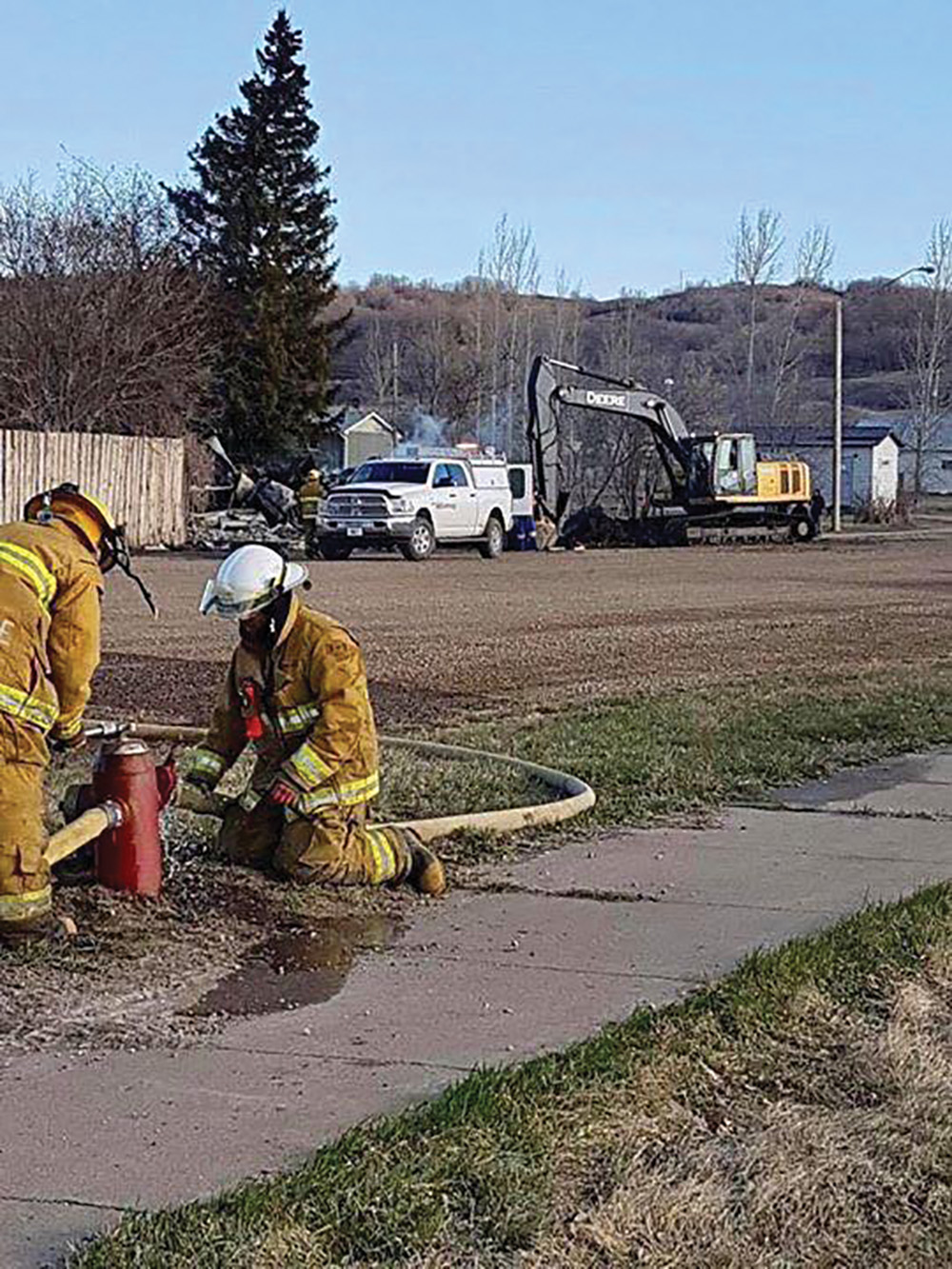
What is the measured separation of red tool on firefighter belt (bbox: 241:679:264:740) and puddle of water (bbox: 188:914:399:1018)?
0.96 metres

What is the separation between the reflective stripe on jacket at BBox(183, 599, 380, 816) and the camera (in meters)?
7.24

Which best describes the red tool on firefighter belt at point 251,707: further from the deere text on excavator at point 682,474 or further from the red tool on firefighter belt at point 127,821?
the deere text on excavator at point 682,474

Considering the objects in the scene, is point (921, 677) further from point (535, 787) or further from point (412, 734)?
point (535, 787)

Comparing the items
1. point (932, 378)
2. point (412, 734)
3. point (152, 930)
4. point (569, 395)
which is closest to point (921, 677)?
point (412, 734)

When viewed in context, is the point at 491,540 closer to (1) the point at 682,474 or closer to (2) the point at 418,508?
(2) the point at 418,508

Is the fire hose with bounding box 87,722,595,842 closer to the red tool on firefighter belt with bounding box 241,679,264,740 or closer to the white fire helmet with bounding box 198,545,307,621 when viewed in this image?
the red tool on firefighter belt with bounding box 241,679,264,740

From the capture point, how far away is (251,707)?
7488 mm

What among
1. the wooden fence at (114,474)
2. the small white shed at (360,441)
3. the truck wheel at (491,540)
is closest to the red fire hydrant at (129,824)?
the wooden fence at (114,474)

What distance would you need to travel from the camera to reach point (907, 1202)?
4312mm

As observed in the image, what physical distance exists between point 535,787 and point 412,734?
2.23 meters

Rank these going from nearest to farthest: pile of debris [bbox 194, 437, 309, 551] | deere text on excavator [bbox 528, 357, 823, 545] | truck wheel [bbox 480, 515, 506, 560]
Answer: truck wheel [bbox 480, 515, 506, 560], pile of debris [bbox 194, 437, 309, 551], deere text on excavator [bbox 528, 357, 823, 545]

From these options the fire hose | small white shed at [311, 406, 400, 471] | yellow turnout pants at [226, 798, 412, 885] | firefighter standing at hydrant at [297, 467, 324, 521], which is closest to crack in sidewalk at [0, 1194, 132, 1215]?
the fire hose

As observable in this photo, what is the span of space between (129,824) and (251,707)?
2.71ft

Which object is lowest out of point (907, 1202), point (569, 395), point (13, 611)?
point (907, 1202)
